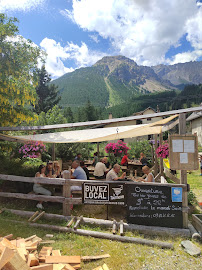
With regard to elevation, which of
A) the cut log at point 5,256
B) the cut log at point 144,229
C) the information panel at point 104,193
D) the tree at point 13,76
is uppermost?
the tree at point 13,76

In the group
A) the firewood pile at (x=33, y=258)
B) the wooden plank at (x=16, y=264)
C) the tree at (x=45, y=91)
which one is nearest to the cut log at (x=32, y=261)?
the firewood pile at (x=33, y=258)

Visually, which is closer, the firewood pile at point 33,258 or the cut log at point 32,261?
the firewood pile at point 33,258

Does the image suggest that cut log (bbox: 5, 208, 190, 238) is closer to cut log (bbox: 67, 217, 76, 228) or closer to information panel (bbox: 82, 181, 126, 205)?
cut log (bbox: 67, 217, 76, 228)

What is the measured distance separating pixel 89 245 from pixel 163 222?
166cm

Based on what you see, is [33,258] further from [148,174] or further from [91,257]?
[148,174]

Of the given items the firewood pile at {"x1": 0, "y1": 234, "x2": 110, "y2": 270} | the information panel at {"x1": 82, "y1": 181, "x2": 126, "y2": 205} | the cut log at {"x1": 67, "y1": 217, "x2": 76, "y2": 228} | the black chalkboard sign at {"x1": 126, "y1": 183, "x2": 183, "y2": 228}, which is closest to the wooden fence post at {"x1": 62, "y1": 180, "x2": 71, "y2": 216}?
the cut log at {"x1": 67, "y1": 217, "x2": 76, "y2": 228}

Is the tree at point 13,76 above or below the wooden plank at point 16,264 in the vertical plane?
above

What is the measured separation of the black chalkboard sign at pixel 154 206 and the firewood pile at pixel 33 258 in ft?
4.08

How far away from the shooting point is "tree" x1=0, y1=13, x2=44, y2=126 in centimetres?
694

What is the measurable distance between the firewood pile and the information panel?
50.6 inches

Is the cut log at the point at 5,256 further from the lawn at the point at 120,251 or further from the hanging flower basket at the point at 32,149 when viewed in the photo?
the hanging flower basket at the point at 32,149

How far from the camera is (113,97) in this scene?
16150cm

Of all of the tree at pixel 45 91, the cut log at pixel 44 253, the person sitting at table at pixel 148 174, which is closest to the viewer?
the cut log at pixel 44 253

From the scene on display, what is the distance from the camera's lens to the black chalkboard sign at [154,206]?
163 inches
